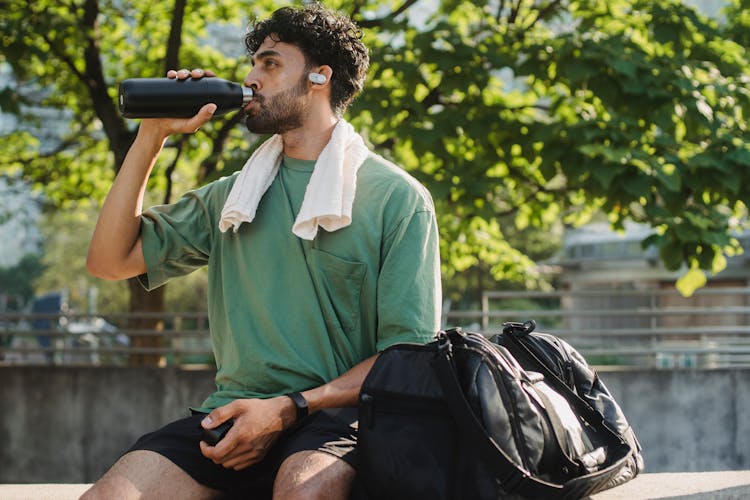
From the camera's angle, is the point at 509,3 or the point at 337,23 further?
the point at 509,3

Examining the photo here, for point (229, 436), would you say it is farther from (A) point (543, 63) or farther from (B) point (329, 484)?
(A) point (543, 63)

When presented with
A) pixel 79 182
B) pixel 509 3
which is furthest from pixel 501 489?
pixel 79 182

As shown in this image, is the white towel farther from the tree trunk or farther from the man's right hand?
the tree trunk

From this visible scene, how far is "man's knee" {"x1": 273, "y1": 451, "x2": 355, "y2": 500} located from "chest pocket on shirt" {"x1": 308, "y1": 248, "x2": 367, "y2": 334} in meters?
0.43

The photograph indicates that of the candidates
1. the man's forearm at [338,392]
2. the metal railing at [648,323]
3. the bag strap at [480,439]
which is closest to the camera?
the bag strap at [480,439]

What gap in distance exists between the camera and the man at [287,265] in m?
2.64

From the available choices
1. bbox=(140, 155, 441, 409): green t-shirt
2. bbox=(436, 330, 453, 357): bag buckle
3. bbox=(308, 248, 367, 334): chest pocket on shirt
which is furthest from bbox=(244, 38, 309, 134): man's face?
bbox=(436, 330, 453, 357): bag buckle

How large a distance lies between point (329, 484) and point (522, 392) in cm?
52

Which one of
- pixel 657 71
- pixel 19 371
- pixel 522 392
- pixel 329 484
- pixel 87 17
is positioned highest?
pixel 87 17

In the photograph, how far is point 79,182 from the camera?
12523mm

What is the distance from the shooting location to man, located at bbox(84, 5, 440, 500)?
264 centimetres

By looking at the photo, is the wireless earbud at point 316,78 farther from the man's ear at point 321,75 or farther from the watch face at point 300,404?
the watch face at point 300,404

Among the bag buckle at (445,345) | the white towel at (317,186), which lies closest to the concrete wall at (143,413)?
the white towel at (317,186)

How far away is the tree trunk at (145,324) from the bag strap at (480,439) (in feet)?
27.7
